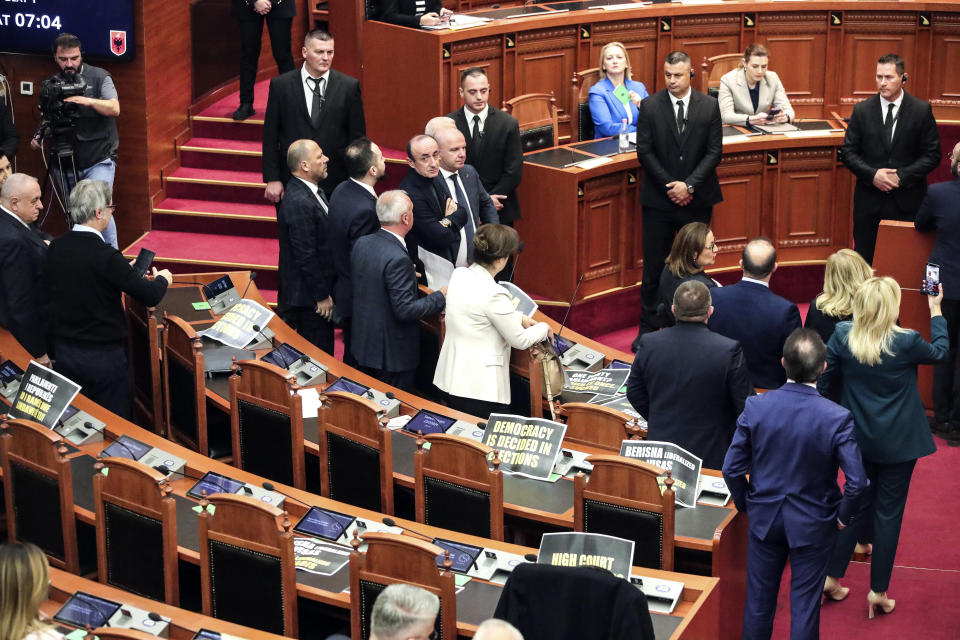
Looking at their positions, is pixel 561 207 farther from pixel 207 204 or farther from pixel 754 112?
pixel 207 204

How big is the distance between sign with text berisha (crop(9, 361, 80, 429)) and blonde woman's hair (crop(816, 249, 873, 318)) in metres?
3.05

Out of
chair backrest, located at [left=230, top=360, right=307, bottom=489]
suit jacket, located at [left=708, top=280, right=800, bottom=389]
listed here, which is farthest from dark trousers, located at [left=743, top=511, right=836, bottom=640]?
chair backrest, located at [left=230, top=360, right=307, bottom=489]

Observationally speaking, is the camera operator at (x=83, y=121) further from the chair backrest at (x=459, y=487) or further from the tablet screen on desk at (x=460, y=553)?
the tablet screen on desk at (x=460, y=553)

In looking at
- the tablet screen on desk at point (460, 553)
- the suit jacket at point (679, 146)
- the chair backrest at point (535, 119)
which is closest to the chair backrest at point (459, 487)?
the tablet screen on desk at point (460, 553)

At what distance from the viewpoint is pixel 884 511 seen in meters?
5.10

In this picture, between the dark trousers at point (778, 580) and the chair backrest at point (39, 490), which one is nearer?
the dark trousers at point (778, 580)

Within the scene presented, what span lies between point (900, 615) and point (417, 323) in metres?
2.36

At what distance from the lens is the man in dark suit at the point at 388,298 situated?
5.70 metres

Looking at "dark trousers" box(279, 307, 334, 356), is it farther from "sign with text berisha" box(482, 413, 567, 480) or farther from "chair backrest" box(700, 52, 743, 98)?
"chair backrest" box(700, 52, 743, 98)

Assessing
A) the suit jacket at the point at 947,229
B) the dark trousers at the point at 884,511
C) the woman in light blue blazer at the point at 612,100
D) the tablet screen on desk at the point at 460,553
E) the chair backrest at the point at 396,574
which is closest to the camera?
the chair backrest at the point at 396,574

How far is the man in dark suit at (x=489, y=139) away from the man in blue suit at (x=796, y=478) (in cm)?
306

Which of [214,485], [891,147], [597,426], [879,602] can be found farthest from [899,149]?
[214,485]

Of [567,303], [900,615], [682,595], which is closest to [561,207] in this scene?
[567,303]

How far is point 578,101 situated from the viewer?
29.3ft
